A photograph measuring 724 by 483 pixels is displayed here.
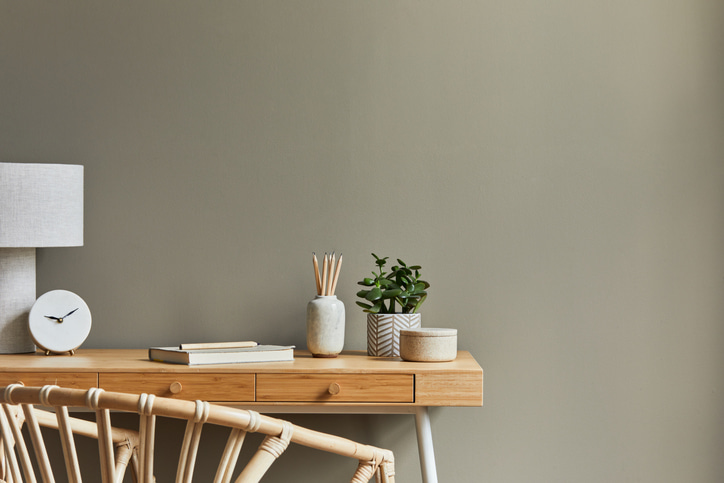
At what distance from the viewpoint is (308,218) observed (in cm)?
208

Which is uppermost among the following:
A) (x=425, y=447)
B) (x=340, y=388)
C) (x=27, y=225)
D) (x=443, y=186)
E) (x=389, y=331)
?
(x=443, y=186)

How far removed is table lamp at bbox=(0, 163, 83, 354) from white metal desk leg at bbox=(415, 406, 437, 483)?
995 millimetres

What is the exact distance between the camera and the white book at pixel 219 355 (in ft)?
5.69

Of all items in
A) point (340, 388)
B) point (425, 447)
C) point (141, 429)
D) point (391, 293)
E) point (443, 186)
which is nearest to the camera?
point (141, 429)

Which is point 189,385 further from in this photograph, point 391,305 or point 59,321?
point 391,305

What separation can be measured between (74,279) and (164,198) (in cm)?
35

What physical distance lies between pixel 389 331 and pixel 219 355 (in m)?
0.44

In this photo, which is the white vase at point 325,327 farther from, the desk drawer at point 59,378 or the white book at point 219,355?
the desk drawer at point 59,378

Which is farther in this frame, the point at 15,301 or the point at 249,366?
the point at 15,301

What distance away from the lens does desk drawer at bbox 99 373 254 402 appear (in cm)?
168

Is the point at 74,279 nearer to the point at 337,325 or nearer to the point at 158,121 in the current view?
the point at 158,121

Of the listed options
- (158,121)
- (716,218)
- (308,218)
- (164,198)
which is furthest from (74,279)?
(716,218)

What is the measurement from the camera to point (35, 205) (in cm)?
183

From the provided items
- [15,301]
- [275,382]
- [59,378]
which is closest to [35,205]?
[15,301]
